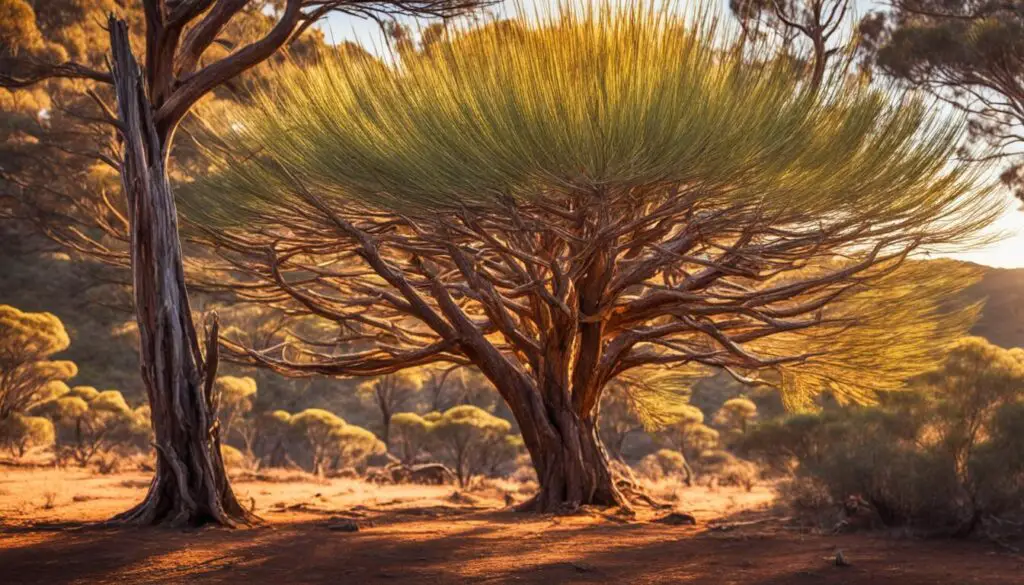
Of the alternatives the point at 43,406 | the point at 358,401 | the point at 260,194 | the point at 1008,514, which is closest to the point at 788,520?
the point at 1008,514

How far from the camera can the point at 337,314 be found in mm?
11680

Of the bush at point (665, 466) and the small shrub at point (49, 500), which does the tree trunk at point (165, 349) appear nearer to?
the small shrub at point (49, 500)

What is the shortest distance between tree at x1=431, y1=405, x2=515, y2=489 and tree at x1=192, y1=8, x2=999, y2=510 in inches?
425

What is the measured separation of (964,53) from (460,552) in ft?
37.6

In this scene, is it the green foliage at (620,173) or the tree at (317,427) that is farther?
the tree at (317,427)

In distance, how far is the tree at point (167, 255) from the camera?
27.9ft

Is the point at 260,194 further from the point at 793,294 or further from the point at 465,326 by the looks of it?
the point at 793,294

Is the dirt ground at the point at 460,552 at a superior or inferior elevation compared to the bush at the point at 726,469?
inferior

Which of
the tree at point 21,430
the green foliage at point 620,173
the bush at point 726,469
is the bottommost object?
the bush at point 726,469

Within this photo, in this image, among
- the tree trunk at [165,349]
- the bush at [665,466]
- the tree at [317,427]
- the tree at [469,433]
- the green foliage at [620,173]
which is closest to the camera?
the green foliage at [620,173]

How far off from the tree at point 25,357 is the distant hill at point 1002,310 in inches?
1607

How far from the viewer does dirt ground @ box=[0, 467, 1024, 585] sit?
651cm

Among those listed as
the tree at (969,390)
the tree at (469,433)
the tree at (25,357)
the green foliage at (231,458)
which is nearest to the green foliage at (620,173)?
the tree at (969,390)

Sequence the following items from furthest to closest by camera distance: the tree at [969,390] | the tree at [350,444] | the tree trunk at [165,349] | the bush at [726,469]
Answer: the tree at [350,444] < the bush at [726,469] < the tree at [969,390] < the tree trunk at [165,349]
